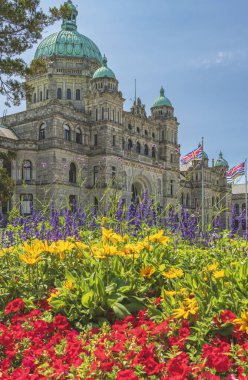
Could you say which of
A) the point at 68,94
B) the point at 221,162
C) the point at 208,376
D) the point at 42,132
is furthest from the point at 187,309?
the point at 221,162

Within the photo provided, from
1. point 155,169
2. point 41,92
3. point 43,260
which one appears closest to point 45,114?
point 41,92

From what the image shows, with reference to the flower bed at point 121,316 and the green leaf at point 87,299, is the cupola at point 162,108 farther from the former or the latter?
the green leaf at point 87,299

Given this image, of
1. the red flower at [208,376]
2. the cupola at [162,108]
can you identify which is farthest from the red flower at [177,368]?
the cupola at [162,108]

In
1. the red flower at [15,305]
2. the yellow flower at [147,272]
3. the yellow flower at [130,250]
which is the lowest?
the red flower at [15,305]

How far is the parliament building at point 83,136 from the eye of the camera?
39.2m

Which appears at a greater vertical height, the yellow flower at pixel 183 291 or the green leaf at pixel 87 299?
the yellow flower at pixel 183 291

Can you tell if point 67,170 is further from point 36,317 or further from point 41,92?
point 36,317

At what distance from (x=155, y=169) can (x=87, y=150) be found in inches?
402

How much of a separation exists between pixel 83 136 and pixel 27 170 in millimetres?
6939

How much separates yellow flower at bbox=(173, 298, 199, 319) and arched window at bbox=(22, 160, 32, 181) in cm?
3688

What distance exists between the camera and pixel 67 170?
39.8 meters

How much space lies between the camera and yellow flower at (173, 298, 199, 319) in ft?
13.1

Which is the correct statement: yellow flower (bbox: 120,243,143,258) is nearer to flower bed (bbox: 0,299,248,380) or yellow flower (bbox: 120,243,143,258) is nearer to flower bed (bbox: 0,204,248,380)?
flower bed (bbox: 0,204,248,380)

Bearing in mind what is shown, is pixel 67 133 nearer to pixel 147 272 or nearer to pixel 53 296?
pixel 147 272
